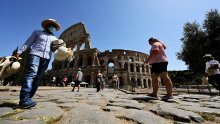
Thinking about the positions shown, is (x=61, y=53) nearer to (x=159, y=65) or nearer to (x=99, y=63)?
(x=159, y=65)

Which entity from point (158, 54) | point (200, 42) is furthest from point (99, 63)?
point (158, 54)

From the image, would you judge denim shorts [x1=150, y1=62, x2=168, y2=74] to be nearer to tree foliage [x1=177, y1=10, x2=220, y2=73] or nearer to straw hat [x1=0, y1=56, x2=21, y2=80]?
straw hat [x1=0, y1=56, x2=21, y2=80]

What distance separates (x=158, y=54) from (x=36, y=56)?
10.7 ft

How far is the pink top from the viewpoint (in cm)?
466

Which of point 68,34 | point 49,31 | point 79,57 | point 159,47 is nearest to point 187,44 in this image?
point 159,47

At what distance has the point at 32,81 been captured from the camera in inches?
121

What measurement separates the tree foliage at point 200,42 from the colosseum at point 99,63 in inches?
638

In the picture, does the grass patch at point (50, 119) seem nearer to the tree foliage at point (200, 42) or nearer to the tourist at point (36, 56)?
the tourist at point (36, 56)

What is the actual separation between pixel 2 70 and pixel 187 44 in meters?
20.3

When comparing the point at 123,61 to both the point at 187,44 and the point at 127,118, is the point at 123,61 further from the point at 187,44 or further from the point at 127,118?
the point at 127,118

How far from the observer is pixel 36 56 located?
3.22m

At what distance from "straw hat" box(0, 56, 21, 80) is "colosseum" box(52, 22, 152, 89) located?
29023 millimetres

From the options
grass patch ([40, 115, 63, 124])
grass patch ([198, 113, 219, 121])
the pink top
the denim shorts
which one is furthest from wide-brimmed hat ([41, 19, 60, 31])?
grass patch ([198, 113, 219, 121])

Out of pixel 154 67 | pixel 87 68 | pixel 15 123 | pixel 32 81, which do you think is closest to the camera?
pixel 15 123
